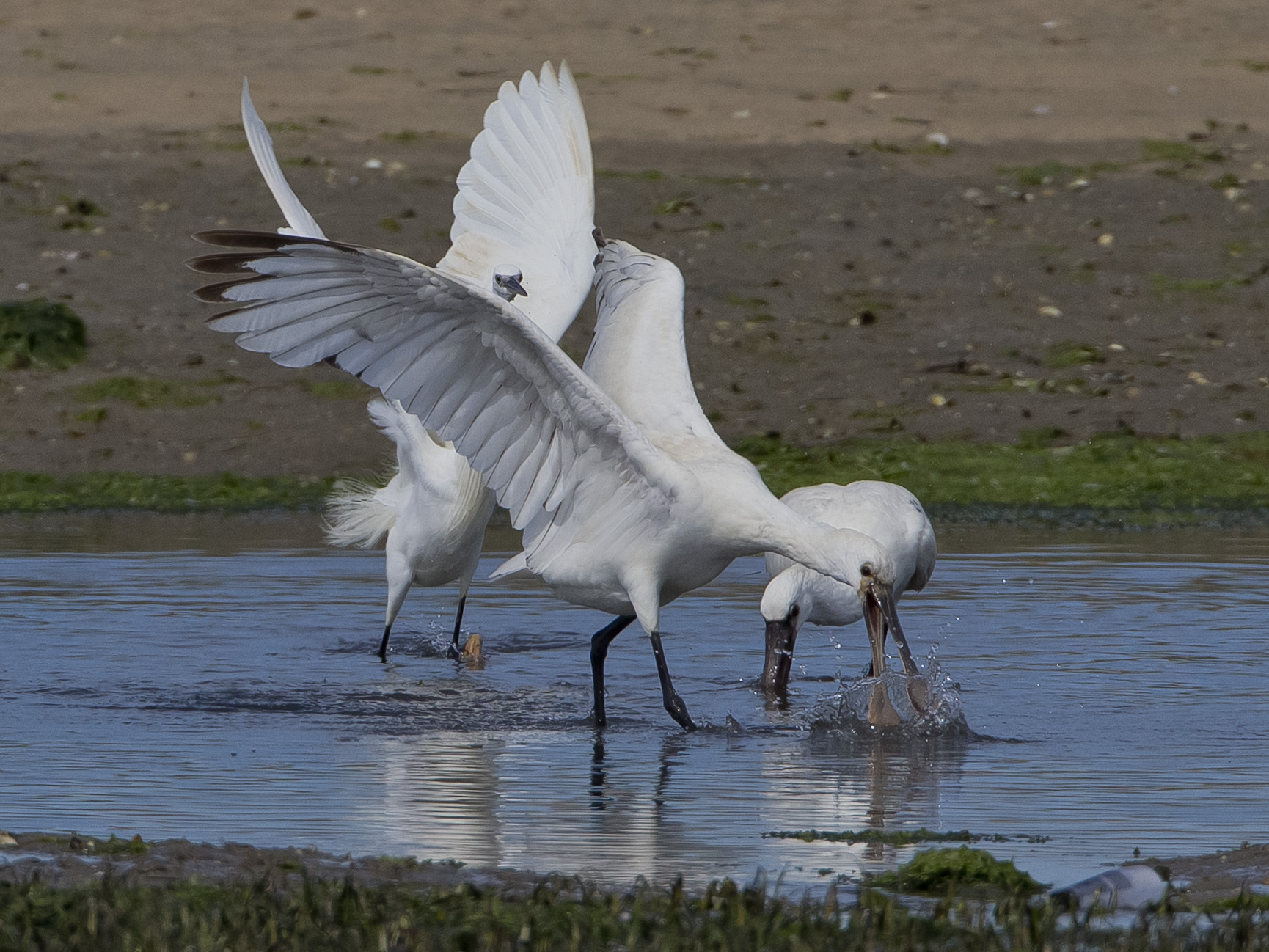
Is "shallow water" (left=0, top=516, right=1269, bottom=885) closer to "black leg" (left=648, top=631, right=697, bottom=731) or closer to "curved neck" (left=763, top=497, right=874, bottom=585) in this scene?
"black leg" (left=648, top=631, right=697, bottom=731)

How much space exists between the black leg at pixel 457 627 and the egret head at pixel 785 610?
1.52 metres

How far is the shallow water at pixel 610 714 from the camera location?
20.4 feet

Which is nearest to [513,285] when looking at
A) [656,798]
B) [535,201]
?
[535,201]

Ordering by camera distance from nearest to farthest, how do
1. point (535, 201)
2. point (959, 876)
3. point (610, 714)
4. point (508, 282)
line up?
1. point (959, 876)
2. point (610, 714)
3. point (508, 282)
4. point (535, 201)

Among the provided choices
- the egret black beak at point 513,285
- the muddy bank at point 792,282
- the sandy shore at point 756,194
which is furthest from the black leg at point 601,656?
the sandy shore at point 756,194

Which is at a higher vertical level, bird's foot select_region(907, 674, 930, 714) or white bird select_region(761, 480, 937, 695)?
white bird select_region(761, 480, 937, 695)

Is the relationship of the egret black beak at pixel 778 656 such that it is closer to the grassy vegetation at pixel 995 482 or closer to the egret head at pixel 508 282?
the egret head at pixel 508 282

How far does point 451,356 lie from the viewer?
7.60 m

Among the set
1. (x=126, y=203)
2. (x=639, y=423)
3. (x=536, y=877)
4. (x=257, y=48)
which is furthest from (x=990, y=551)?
(x=257, y=48)

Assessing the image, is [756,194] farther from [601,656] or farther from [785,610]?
[601,656]

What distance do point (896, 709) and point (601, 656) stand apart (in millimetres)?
1101

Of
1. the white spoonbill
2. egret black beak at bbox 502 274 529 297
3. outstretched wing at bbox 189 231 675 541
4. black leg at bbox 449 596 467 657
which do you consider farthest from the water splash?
black leg at bbox 449 596 467 657

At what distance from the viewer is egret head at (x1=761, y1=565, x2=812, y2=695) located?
9344 mm

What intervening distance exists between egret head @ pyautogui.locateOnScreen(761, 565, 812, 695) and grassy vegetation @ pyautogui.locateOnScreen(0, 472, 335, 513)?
211 inches
